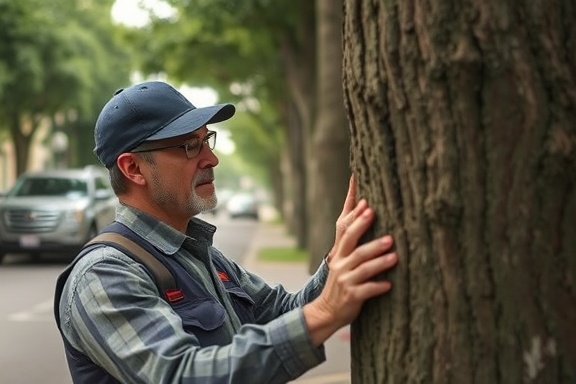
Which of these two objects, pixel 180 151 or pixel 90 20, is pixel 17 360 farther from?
pixel 90 20

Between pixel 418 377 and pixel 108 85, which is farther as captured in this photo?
pixel 108 85

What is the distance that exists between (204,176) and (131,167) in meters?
0.20

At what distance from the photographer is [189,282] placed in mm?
2387

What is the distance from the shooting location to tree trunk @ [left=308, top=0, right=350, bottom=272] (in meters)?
14.9

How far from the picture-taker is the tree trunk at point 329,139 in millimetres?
14859

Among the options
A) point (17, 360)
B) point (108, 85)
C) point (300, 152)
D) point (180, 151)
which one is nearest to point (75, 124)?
A: point (108, 85)

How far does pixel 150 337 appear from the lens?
6.97 feet

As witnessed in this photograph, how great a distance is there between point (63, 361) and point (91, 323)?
6.97 m

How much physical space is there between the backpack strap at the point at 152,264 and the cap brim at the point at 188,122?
0.95 feet

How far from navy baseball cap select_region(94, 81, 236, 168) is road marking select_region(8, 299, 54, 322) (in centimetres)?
946

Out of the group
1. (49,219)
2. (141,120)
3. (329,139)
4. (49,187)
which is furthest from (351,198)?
(49,187)

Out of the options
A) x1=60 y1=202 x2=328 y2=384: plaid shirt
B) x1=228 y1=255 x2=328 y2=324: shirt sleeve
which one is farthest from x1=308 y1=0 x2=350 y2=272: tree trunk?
x1=60 y1=202 x2=328 y2=384: plaid shirt

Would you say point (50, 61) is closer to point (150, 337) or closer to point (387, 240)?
point (150, 337)

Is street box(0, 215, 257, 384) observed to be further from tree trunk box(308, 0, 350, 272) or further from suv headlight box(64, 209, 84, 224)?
tree trunk box(308, 0, 350, 272)
